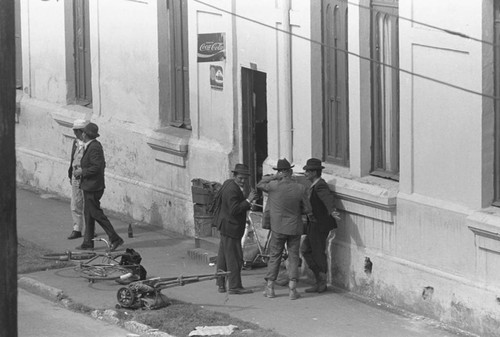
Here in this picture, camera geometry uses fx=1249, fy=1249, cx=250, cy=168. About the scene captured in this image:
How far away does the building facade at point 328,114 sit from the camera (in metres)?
13.4

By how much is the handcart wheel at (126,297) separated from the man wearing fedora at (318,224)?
2.22 meters

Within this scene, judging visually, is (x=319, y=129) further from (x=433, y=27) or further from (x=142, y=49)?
(x=142, y=49)

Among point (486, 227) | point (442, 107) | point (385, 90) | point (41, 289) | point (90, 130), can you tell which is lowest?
point (41, 289)

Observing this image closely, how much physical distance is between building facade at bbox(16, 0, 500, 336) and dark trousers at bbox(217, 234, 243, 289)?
1225 mm

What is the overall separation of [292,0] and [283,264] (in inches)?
135

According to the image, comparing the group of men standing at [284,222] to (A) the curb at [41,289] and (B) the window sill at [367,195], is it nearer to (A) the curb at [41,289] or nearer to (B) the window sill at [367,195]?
(B) the window sill at [367,195]

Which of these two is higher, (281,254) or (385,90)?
(385,90)

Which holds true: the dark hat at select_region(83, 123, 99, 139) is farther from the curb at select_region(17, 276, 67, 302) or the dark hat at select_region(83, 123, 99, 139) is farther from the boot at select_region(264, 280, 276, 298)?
the boot at select_region(264, 280, 276, 298)

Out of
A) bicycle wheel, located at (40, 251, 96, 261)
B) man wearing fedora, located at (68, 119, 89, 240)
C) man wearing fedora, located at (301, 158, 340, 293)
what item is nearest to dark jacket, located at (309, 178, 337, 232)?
man wearing fedora, located at (301, 158, 340, 293)

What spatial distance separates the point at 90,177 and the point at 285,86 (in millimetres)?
3144

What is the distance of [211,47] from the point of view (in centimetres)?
1773

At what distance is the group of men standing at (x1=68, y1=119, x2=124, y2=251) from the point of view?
17.4 m

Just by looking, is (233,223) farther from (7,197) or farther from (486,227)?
(7,197)

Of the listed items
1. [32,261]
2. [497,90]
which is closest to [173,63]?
[32,261]
